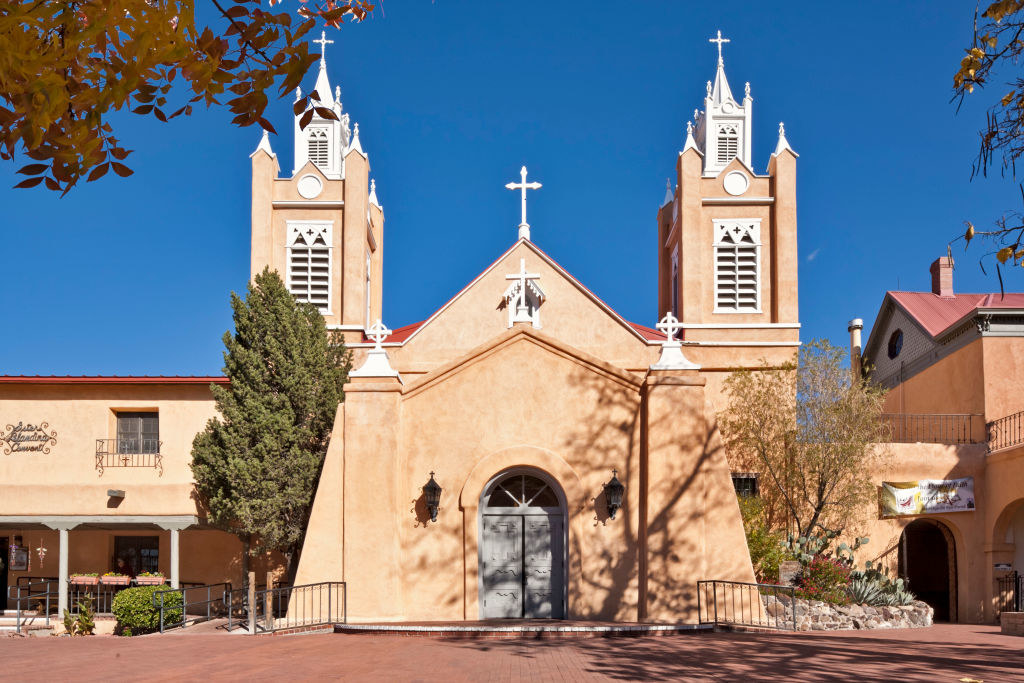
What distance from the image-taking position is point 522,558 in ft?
62.3

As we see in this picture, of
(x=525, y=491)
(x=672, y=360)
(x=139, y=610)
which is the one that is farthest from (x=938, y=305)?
(x=139, y=610)

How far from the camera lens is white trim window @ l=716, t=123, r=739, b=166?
1235 inches

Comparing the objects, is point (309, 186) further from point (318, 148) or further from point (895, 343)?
point (895, 343)

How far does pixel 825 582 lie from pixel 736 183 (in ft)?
44.3

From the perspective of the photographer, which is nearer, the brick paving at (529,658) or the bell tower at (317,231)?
the brick paving at (529,658)

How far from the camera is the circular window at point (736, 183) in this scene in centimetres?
3000

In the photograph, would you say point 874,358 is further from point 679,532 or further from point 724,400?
point 679,532

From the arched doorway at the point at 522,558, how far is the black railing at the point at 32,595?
10.8m

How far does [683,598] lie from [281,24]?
15.2 m

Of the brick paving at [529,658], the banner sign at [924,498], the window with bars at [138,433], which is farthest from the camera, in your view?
the banner sign at [924,498]

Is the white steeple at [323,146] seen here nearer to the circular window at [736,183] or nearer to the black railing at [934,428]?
the circular window at [736,183]

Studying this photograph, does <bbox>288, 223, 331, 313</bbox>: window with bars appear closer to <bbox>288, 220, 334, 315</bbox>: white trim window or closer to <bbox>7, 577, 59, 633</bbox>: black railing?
<bbox>288, 220, 334, 315</bbox>: white trim window

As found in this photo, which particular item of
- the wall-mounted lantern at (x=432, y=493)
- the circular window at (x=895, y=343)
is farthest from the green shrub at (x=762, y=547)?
the circular window at (x=895, y=343)

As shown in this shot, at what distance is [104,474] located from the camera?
2358 cm
